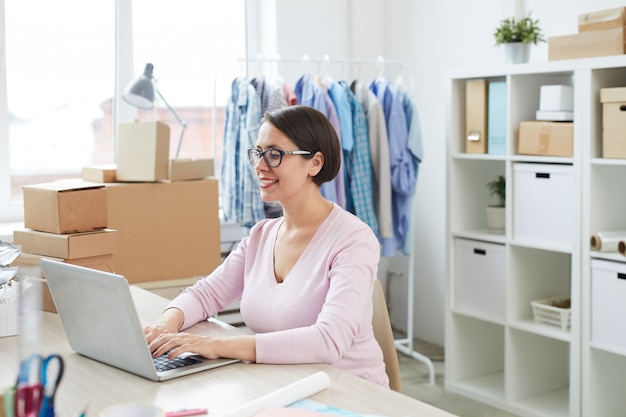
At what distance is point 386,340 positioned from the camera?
2100mm

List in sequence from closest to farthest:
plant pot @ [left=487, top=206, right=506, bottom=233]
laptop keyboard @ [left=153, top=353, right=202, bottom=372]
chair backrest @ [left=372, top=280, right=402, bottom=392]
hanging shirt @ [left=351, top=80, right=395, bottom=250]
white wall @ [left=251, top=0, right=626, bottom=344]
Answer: laptop keyboard @ [left=153, top=353, right=202, bottom=372] < chair backrest @ [left=372, top=280, right=402, bottom=392] < plant pot @ [left=487, top=206, right=506, bottom=233] < hanging shirt @ [left=351, top=80, right=395, bottom=250] < white wall @ [left=251, top=0, right=626, bottom=344]

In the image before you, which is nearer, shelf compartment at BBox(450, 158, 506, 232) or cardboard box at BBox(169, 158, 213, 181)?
cardboard box at BBox(169, 158, 213, 181)

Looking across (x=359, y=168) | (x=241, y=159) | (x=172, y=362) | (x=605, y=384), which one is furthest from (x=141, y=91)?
(x=605, y=384)

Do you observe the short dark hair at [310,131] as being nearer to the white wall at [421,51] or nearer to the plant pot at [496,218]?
the plant pot at [496,218]

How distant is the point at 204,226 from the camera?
3.46 metres

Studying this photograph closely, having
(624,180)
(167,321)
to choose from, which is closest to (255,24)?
(624,180)

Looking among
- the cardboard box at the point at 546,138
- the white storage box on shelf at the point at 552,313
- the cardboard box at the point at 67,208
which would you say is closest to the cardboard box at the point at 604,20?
the cardboard box at the point at 546,138

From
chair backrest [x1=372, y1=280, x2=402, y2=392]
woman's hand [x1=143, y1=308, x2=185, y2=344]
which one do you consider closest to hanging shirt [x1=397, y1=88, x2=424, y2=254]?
chair backrest [x1=372, y1=280, x2=402, y2=392]

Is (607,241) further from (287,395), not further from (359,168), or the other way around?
(287,395)

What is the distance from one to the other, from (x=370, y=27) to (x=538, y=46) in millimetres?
1120

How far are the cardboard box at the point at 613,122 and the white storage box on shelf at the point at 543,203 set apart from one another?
0.64 feet

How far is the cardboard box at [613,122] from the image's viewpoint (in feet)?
9.89

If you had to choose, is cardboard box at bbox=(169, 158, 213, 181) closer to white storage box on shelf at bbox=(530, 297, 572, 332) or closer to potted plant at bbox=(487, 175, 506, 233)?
potted plant at bbox=(487, 175, 506, 233)

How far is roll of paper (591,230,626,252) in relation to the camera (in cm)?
311
